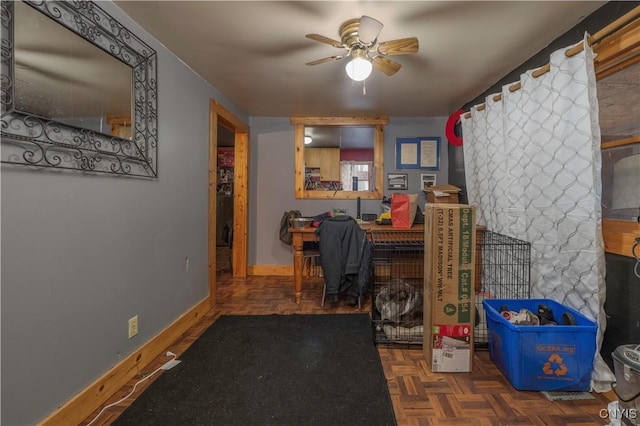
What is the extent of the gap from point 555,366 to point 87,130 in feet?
9.08


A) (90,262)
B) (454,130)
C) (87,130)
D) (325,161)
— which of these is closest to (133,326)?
(90,262)

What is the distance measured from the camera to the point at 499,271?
240 centimetres

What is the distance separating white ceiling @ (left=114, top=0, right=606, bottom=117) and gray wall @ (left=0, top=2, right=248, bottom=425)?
11.8 inches

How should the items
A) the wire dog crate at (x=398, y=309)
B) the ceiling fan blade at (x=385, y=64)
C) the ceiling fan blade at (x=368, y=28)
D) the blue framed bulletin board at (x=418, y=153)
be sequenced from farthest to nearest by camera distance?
the blue framed bulletin board at (x=418, y=153)
the wire dog crate at (x=398, y=309)
the ceiling fan blade at (x=385, y=64)
the ceiling fan blade at (x=368, y=28)

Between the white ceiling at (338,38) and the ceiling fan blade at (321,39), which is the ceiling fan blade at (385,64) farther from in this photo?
the ceiling fan blade at (321,39)

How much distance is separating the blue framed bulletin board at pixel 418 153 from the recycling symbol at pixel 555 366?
2.70 m

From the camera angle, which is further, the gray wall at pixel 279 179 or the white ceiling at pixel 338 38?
the gray wall at pixel 279 179

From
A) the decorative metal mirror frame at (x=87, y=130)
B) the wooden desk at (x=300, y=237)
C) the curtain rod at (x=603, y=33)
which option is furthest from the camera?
the wooden desk at (x=300, y=237)

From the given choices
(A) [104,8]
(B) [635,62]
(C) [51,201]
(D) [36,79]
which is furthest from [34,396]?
(B) [635,62]

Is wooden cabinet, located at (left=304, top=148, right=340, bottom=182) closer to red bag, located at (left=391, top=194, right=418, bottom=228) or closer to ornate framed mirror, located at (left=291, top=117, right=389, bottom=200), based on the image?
ornate framed mirror, located at (left=291, top=117, right=389, bottom=200)

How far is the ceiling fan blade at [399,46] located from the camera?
1679 millimetres

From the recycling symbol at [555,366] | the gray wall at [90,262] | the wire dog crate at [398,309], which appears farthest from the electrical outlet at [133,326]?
the recycling symbol at [555,366]

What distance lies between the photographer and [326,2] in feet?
5.11

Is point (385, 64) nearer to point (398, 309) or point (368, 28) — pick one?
Answer: point (368, 28)
